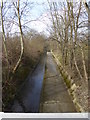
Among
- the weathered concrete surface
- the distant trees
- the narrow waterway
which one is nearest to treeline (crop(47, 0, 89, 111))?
the distant trees

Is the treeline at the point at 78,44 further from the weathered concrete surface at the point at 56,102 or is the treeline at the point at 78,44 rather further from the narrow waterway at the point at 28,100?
the narrow waterway at the point at 28,100

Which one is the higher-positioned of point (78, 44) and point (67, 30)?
point (67, 30)

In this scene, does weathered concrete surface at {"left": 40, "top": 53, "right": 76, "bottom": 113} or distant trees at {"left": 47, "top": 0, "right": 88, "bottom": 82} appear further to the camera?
distant trees at {"left": 47, "top": 0, "right": 88, "bottom": 82}

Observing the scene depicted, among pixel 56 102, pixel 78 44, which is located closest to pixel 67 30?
pixel 78 44

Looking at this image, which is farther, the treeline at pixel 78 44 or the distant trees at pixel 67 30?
the distant trees at pixel 67 30

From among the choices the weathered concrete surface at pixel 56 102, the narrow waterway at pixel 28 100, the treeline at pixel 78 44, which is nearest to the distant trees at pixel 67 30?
the treeline at pixel 78 44

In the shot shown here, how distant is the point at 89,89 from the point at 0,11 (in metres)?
1.88

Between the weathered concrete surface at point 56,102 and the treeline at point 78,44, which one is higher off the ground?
the treeline at point 78,44

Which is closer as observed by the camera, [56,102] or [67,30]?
[56,102]

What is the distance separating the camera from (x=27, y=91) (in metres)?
2.97

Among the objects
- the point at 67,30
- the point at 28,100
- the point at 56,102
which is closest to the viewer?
the point at 56,102

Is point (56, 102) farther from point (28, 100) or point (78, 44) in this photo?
point (78, 44)

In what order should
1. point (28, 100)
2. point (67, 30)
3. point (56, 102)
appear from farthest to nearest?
1. point (67, 30)
2. point (28, 100)
3. point (56, 102)

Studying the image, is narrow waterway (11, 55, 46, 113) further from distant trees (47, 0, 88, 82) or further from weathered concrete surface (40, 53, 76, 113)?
distant trees (47, 0, 88, 82)
